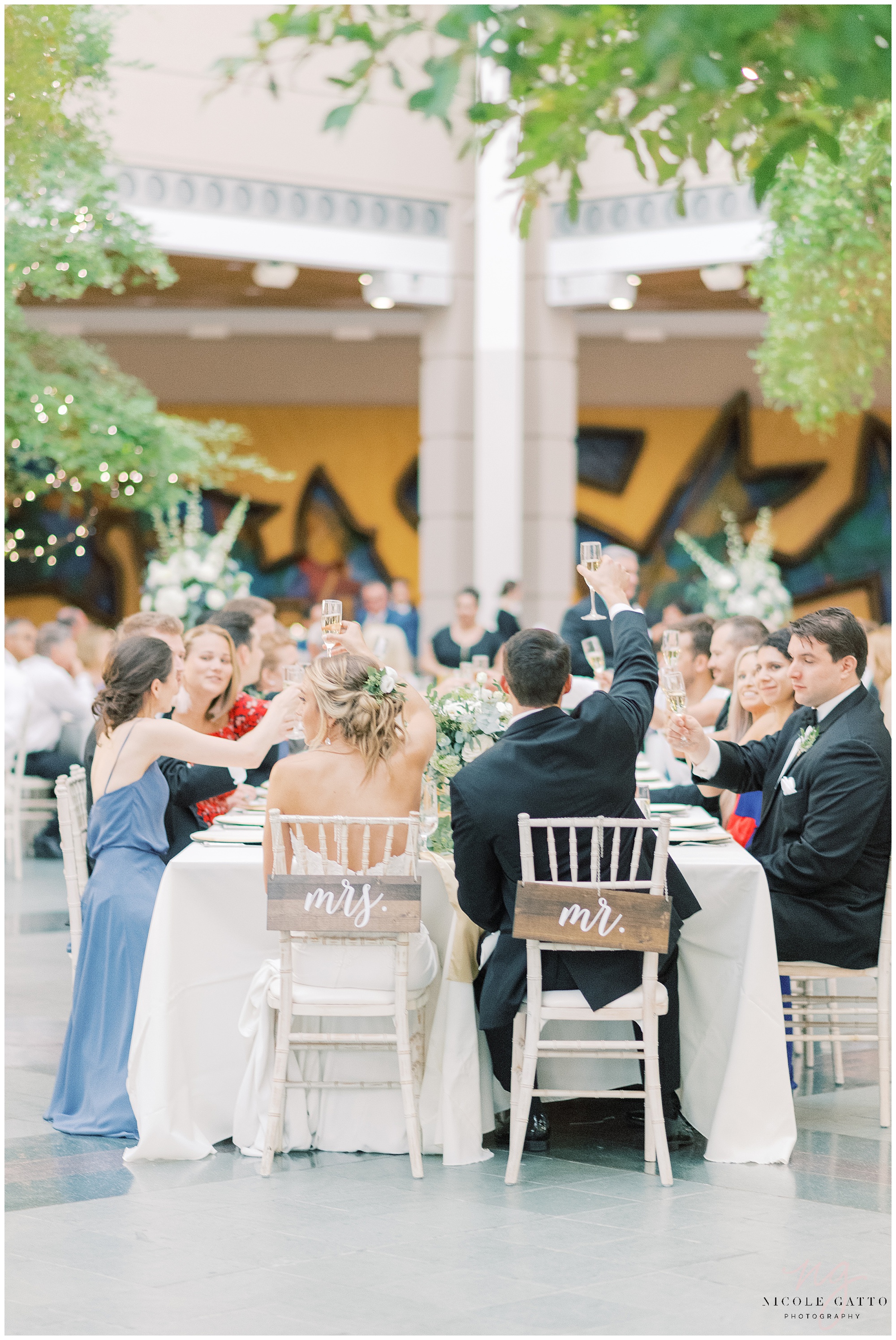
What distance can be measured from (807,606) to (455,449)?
6.26m

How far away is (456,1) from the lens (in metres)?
2.48

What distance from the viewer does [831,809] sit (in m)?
4.71

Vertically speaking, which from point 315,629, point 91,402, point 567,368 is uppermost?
point 567,368

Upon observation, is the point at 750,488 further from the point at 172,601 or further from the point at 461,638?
the point at 172,601

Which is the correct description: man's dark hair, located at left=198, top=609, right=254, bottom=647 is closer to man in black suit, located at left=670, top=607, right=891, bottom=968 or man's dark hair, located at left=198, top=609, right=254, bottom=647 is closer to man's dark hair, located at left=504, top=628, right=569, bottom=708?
man in black suit, located at left=670, top=607, right=891, bottom=968

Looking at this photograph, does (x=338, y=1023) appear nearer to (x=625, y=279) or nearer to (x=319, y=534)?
(x=625, y=279)

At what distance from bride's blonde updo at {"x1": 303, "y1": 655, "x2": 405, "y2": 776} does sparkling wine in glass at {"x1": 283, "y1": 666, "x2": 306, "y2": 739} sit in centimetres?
18

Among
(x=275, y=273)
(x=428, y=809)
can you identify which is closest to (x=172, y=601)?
(x=275, y=273)

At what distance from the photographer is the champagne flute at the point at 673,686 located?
4594 millimetres

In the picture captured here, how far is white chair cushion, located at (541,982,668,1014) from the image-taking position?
13.5ft

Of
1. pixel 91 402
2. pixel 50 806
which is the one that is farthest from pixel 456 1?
pixel 91 402

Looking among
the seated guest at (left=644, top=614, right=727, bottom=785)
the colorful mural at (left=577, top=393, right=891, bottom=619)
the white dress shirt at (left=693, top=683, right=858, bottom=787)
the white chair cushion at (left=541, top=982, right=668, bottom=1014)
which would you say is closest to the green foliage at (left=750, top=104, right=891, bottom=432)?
the seated guest at (left=644, top=614, right=727, bottom=785)

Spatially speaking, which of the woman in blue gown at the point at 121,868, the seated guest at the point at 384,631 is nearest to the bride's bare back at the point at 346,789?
the woman in blue gown at the point at 121,868

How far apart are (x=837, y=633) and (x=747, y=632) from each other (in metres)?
1.56
